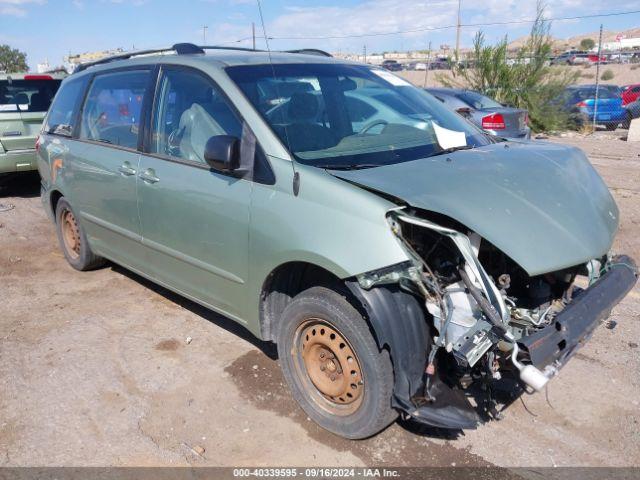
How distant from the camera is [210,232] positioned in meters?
3.51

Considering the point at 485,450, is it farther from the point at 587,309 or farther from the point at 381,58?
the point at 381,58

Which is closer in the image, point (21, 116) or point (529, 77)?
point (21, 116)

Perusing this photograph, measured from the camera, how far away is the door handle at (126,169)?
414cm

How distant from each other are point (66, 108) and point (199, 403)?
3.36 meters

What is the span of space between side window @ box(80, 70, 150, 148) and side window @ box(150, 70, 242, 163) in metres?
0.28

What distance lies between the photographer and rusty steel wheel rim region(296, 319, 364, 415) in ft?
9.70

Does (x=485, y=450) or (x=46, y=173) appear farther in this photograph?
(x=46, y=173)

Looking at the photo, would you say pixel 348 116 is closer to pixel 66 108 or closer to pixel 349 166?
pixel 349 166

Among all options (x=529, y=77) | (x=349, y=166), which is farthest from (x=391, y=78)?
(x=529, y=77)

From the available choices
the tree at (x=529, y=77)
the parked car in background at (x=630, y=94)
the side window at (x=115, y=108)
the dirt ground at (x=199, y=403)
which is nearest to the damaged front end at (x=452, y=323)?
the dirt ground at (x=199, y=403)

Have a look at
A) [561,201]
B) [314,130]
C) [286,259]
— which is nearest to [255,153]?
[314,130]

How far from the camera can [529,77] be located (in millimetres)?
16297

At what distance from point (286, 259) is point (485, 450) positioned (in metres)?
1.43

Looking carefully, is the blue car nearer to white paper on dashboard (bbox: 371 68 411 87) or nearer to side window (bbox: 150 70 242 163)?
white paper on dashboard (bbox: 371 68 411 87)
